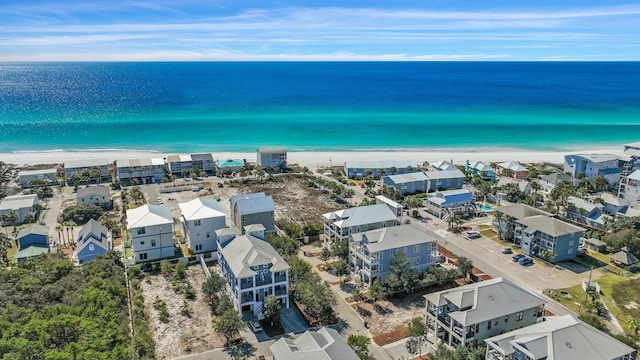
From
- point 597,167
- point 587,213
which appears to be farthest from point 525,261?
point 597,167

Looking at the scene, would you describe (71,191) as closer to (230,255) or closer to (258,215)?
(258,215)

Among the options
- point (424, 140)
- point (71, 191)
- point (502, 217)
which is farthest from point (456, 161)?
point (71, 191)

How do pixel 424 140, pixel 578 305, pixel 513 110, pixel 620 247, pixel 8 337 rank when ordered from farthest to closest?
1. pixel 513 110
2. pixel 424 140
3. pixel 620 247
4. pixel 578 305
5. pixel 8 337

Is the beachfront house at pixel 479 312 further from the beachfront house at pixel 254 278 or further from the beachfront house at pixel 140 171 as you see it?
the beachfront house at pixel 140 171

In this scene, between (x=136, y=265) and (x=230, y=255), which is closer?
(x=230, y=255)

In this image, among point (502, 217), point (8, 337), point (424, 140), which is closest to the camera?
point (8, 337)

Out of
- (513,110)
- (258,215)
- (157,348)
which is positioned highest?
(513,110)

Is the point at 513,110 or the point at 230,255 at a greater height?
the point at 513,110

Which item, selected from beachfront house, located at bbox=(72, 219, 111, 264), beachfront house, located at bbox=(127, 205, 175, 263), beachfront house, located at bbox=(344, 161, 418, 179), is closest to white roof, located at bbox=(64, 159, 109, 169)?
beachfront house, located at bbox=(72, 219, 111, 264)
